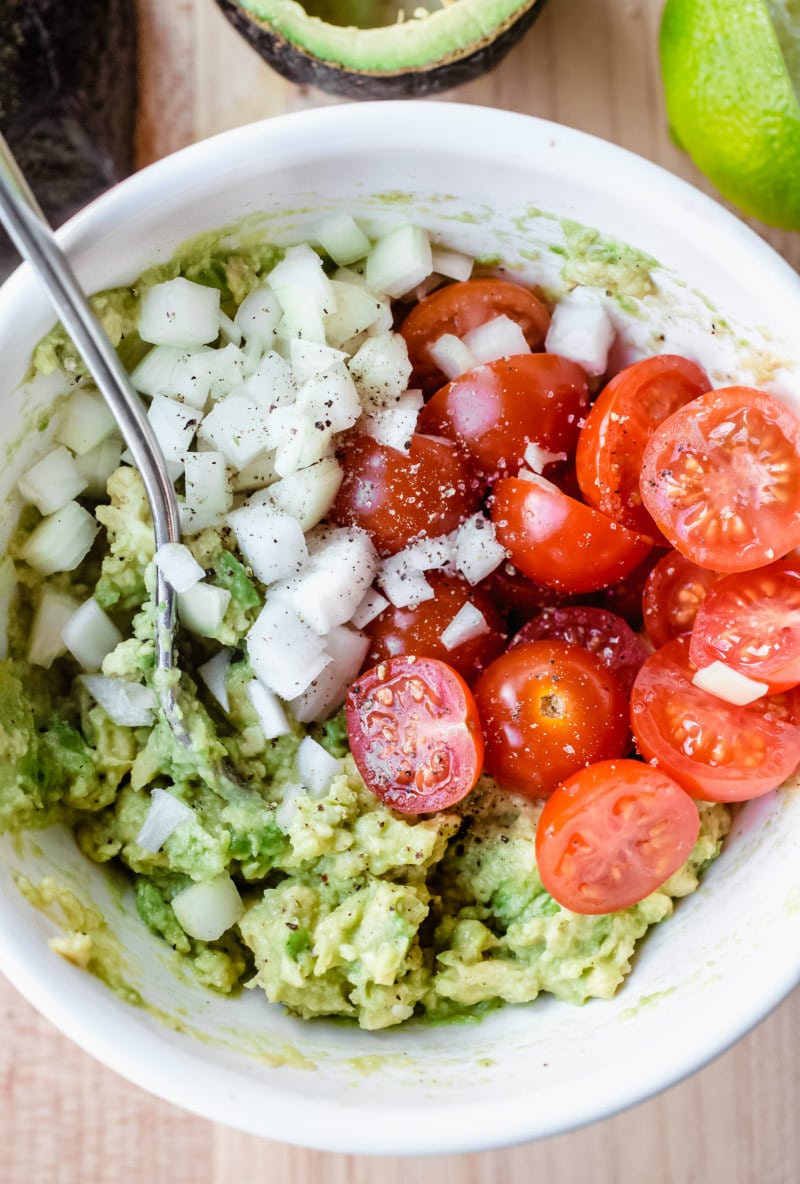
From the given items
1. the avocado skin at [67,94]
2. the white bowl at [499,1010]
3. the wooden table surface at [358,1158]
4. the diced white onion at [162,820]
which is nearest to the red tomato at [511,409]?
the white bowl at [499,1010]

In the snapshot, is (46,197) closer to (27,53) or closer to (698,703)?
(27,53)

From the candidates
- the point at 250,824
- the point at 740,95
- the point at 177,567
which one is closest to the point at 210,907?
the point at 250,824

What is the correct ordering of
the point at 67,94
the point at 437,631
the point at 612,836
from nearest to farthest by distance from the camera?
the point at 612,836, the point at 437,631, the point at 67,94

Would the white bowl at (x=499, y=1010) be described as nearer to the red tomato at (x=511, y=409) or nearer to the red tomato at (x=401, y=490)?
the red tomato at (x=511, y=409)

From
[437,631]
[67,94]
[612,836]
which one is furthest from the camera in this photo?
[67,94]

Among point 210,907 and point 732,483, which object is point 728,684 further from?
point 210,907
